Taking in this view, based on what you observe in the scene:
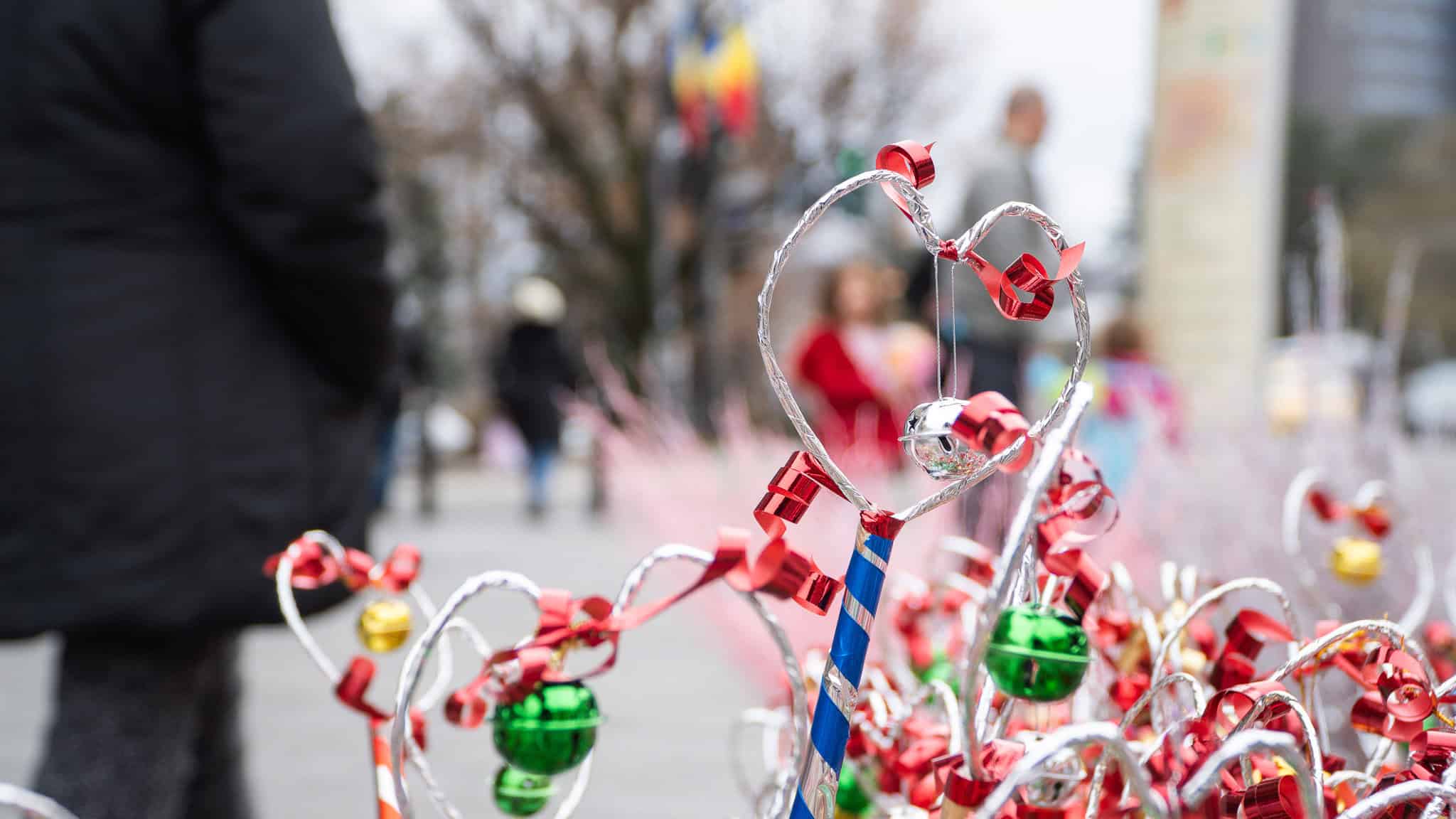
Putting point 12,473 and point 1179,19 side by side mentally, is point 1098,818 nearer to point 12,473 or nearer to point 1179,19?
point 12,473

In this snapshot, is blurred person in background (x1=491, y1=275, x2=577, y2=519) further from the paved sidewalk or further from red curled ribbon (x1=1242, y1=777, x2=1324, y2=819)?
red curled ribbon (x1=1242, y1=777, x2=1324, y2=819)

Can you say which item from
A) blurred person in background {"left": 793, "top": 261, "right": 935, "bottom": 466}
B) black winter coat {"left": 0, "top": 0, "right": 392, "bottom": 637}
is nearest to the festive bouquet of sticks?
black winter coat {"left": 0, "top": 0, "right": 392, "bottom": 637}

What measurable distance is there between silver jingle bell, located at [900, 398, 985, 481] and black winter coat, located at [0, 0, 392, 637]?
1167 millimetres

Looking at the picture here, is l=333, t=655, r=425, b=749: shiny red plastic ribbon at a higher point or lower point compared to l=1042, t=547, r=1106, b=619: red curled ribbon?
lower

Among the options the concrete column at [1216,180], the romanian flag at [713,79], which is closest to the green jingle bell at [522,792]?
the concrete column at [1216,180]

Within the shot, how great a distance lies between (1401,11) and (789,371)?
5.39 meters

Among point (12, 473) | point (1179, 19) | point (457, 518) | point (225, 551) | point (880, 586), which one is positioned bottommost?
point (457, 518)

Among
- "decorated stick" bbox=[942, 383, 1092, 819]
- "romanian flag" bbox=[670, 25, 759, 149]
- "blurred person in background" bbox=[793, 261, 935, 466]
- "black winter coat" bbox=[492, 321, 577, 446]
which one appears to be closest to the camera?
"decorated stick" bbox=[942, 383, 1092, 819]

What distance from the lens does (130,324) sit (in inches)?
61.7

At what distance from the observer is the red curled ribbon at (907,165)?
0.60 meters

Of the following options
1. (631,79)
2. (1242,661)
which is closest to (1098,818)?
(1242,661)

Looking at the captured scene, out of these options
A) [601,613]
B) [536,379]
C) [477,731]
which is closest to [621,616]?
[601,613]

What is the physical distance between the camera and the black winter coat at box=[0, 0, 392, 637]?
60.0 inches

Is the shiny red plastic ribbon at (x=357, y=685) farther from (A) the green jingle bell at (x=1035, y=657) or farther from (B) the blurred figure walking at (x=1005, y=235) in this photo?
(B) the blurred figure walking at (x=1005, y=235)
